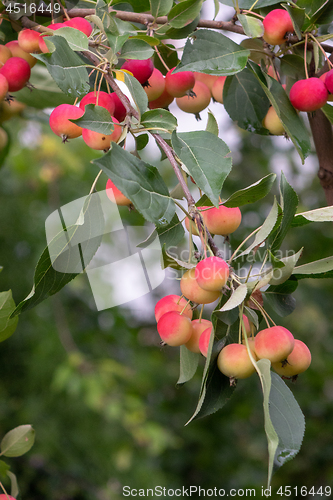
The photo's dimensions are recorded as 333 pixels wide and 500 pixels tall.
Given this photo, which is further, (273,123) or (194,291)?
(273,123)

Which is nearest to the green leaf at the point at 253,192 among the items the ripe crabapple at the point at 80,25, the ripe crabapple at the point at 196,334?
the ripe crabapple at the point at 196,334

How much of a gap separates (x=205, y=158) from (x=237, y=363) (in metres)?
0.17

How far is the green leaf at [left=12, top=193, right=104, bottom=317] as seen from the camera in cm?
39

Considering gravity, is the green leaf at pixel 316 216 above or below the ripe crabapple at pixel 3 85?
below

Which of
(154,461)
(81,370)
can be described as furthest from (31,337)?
(154,461)

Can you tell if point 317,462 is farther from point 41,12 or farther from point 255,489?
point 41,12

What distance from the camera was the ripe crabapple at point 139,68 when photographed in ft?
1.44

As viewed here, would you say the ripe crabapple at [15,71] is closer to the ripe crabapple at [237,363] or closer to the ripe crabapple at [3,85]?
the ripe crabapple at [3,85]

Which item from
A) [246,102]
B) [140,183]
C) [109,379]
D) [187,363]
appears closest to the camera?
[140,183]

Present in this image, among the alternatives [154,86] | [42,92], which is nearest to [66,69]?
[154,86]

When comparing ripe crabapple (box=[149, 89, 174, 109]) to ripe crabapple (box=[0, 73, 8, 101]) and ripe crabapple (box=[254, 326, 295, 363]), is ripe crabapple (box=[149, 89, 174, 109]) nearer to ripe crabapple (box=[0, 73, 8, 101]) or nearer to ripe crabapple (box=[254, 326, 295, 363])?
ripe crabapple (box=[0, 73, 8, 101])

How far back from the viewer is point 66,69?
1.21 feet

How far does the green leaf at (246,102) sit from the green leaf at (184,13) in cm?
11

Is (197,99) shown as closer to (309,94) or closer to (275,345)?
(309,94)
